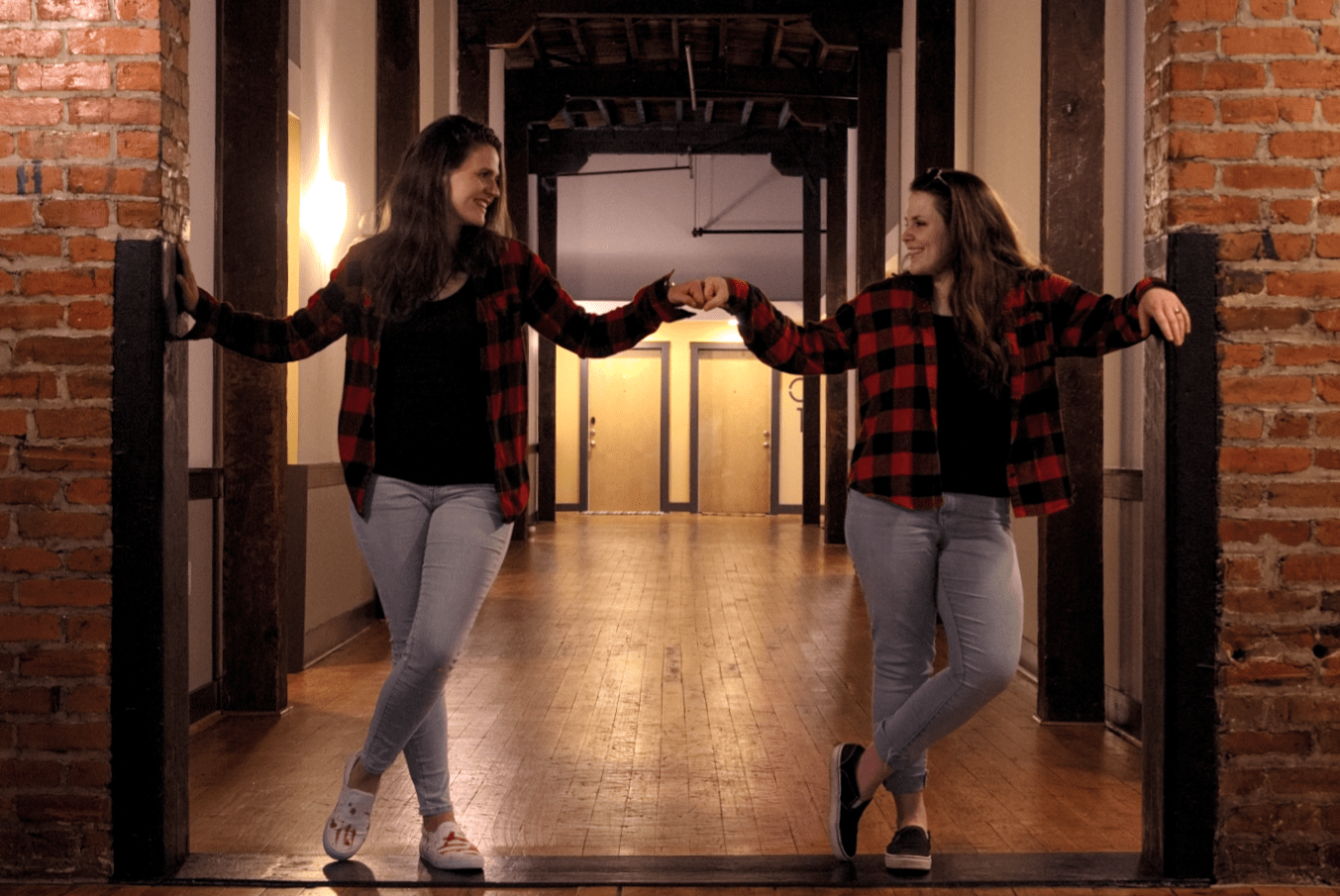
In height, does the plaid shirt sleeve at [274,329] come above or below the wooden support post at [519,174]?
below

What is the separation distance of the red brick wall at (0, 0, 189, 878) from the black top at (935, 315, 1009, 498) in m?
1.74

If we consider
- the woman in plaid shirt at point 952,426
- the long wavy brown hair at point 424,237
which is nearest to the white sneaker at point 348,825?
the long wavy brown hair at point 424,237

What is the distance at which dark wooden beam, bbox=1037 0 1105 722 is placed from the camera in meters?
4.35

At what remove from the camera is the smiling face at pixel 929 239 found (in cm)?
264

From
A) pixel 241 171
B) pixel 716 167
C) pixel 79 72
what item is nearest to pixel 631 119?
pixel 716 167

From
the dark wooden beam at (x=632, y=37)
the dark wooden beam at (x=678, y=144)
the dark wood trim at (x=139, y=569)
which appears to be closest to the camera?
the dark wood trim at (x=139, y=569)

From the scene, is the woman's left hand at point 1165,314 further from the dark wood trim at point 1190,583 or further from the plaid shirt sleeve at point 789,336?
the plaid shirt sleeve at point 789,336

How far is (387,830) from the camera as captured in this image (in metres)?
3.09

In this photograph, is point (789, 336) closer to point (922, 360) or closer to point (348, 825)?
point (922, 360)

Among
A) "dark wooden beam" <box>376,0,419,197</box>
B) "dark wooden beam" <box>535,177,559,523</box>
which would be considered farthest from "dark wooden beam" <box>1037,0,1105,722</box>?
"dark wooden beam" <box>535,177,559,523</box>

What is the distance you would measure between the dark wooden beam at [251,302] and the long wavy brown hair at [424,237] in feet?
6.51

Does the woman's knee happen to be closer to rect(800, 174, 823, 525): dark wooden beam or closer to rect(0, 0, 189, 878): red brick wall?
rect(0, 0, 189, 878): red brick wall

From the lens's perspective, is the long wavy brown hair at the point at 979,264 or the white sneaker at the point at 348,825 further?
the white sneaker at the point at 348,825

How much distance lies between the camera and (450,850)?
273 cm
